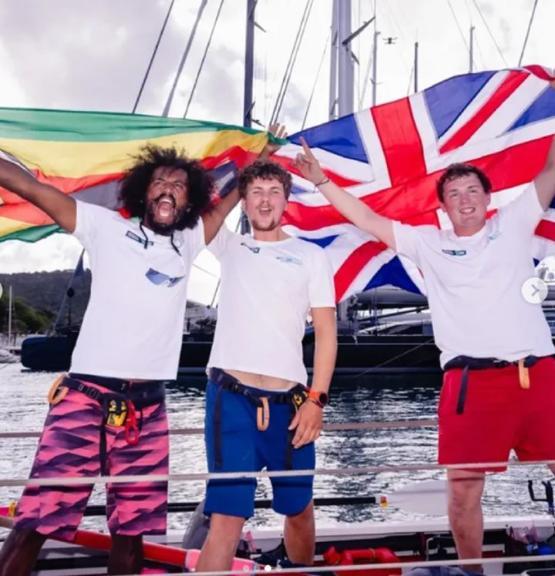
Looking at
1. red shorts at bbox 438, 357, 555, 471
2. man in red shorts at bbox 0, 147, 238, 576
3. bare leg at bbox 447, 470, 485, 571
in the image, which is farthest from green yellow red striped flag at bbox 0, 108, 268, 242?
bare leg at bbox 447, 470, 485, 571

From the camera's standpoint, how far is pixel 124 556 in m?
3.25

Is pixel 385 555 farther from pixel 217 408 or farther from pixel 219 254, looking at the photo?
pixel 219 254

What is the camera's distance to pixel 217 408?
3.27m

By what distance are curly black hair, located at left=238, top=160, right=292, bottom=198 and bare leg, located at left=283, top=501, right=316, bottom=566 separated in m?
1.52

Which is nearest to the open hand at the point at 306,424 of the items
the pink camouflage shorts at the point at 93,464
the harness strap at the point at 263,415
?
the harness strap at the point at 263,415

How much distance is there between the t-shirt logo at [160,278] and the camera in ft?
10.7

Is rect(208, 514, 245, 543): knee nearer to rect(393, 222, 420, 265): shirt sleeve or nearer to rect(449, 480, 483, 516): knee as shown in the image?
rect(449, 480, 483, 516): knee

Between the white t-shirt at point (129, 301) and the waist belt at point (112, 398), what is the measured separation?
0.04 metres

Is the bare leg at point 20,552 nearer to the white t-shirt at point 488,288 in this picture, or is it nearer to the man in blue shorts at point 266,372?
the man in blue shorts at point 266,372

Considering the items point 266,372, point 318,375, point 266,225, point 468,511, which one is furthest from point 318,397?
point 468,511

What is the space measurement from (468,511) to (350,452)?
11.6 metres

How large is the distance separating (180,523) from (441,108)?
6665 mm

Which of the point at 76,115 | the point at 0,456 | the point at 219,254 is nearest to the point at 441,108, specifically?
the point at 219,254

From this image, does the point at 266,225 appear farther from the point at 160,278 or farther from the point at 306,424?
the point at 306,424
